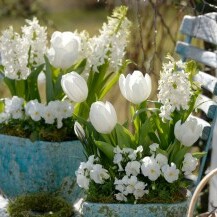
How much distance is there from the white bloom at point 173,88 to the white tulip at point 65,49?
0.65 m

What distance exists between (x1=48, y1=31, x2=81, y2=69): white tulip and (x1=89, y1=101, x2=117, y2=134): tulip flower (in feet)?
1.80

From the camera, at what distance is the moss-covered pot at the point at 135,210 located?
3146 mm

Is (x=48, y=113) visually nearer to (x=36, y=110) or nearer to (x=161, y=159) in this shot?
(x=36, y=110)

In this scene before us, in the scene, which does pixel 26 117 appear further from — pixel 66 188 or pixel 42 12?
pixel 42 12

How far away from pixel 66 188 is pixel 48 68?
0.49 meters

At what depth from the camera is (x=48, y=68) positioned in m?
3.74

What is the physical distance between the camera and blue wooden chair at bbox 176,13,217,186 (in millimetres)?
3688

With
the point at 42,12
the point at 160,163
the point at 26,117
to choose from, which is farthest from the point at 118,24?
the point at 42,12

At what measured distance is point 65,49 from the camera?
3.69 metres

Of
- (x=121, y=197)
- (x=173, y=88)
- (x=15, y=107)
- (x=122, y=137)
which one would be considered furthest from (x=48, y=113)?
(x=173, y=88)

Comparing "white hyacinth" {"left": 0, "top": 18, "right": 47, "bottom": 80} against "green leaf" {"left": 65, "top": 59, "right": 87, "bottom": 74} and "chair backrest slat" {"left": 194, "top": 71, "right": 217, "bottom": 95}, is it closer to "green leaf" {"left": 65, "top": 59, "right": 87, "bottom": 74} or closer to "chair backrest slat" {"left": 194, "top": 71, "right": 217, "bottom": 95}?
"green leaf" {"left": 65, "top": 59, "right": 87, "bottom": 74}

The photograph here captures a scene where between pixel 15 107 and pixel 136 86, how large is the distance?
685mm

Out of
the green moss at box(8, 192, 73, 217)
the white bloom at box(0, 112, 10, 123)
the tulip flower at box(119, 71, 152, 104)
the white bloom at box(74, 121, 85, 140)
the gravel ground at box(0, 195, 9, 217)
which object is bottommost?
the gravel ground at box(0, 195, 9, 217)

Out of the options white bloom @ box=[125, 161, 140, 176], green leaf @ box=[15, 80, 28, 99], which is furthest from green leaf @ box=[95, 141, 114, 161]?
green leaf @ box=[15, 80, 28, 99]
